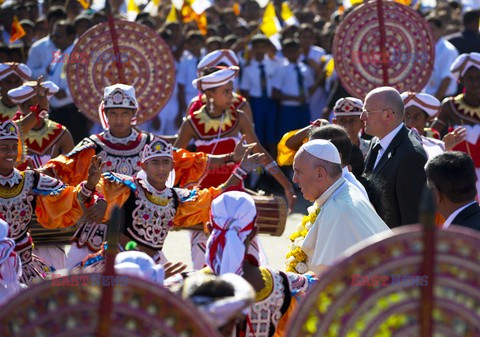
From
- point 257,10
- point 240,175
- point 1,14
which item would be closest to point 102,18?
point 1,14

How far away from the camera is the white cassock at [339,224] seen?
571 centimetres

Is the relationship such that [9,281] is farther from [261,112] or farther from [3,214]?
[261,112]

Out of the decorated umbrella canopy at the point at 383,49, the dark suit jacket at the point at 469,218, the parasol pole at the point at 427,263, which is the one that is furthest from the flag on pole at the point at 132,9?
the parasol pole at the point at 427,263

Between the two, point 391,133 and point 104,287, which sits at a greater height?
point 104,287

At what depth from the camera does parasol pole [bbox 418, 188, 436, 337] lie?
3246mm

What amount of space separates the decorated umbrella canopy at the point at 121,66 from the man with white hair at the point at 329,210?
402 centimetres

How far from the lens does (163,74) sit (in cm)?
992

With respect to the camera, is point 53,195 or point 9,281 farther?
point 53,195

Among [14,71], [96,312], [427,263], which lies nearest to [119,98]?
[14,71]

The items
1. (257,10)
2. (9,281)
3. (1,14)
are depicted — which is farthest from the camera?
(257,10)

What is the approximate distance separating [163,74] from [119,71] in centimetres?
47

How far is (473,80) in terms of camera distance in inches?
381

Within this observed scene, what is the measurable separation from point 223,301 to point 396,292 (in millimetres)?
702

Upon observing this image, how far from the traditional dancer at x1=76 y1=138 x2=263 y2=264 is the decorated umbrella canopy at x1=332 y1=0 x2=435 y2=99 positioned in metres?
3.33
